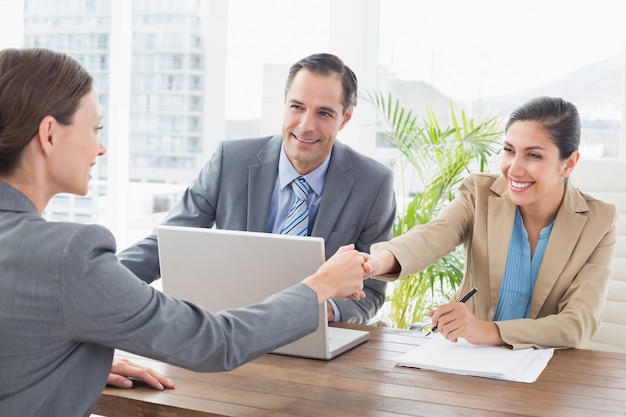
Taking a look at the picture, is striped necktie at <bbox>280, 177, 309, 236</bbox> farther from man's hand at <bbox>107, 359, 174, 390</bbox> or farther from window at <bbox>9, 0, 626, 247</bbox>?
window at <bbox>9, 0, 626, 247</bbox>

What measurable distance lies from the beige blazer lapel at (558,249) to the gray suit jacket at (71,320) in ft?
3.98

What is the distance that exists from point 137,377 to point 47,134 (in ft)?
1.96

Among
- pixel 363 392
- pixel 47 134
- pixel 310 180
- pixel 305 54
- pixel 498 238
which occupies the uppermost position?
pixel 305 54

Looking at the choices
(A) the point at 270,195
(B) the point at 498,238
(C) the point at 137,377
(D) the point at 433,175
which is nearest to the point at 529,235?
(B) the point at 498,238

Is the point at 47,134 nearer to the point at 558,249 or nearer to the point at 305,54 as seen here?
the point at 558,249

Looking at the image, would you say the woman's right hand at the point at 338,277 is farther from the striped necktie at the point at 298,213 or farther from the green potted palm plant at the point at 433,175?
the green potted palm plant at the point at 433,175

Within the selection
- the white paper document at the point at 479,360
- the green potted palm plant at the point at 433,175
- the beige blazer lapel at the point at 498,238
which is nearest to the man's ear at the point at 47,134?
the white paper document at the point at 479,360

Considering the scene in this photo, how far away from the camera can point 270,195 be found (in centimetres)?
264

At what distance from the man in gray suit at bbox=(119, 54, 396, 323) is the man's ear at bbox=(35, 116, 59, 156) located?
1331 mm

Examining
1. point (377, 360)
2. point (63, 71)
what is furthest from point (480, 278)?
point (63, 71)

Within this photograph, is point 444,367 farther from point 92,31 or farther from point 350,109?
point 92,31

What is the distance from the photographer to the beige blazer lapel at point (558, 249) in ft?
7.46

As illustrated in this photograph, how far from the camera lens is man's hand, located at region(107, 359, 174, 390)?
1626 mm

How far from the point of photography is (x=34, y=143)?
4.29 ft
